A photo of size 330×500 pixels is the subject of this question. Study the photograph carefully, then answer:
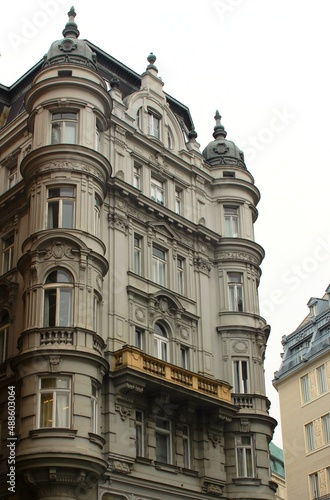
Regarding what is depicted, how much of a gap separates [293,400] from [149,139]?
38.0 meters

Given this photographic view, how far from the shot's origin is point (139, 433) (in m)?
37.1

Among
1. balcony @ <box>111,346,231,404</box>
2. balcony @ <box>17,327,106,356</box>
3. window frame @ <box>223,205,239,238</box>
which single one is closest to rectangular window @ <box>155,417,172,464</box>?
balcony @ <box>111,346,231,404</box>

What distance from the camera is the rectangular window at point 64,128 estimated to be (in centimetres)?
3966

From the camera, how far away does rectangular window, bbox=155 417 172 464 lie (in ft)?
125

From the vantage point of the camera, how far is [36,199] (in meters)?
38.1

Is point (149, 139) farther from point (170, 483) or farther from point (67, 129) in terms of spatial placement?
point (170, 483)

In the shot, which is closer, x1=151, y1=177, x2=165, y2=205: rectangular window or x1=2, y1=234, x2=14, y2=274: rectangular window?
x1=2, y1=234, x2=14, y2=274: rectangular window

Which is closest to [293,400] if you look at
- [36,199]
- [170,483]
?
[170,483]

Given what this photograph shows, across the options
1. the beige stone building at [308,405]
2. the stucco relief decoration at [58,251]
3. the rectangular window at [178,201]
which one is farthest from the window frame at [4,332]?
the beige stone building at [308,405]

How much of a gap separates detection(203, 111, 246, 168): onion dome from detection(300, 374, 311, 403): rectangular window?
29261mm

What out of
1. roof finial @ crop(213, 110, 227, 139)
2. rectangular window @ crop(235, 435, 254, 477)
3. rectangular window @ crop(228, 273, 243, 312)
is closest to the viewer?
rectangular window @ crop(235, 435, 254, 477)

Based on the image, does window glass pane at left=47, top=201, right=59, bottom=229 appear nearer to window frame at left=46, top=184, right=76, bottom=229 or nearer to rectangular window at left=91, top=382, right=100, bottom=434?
window frame at left=46, top=184, right=76, bottom=229

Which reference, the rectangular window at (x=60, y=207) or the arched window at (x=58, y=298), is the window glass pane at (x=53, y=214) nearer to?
the rectangular window at (x=60, y=207)

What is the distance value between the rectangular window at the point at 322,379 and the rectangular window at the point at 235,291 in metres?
27.3
